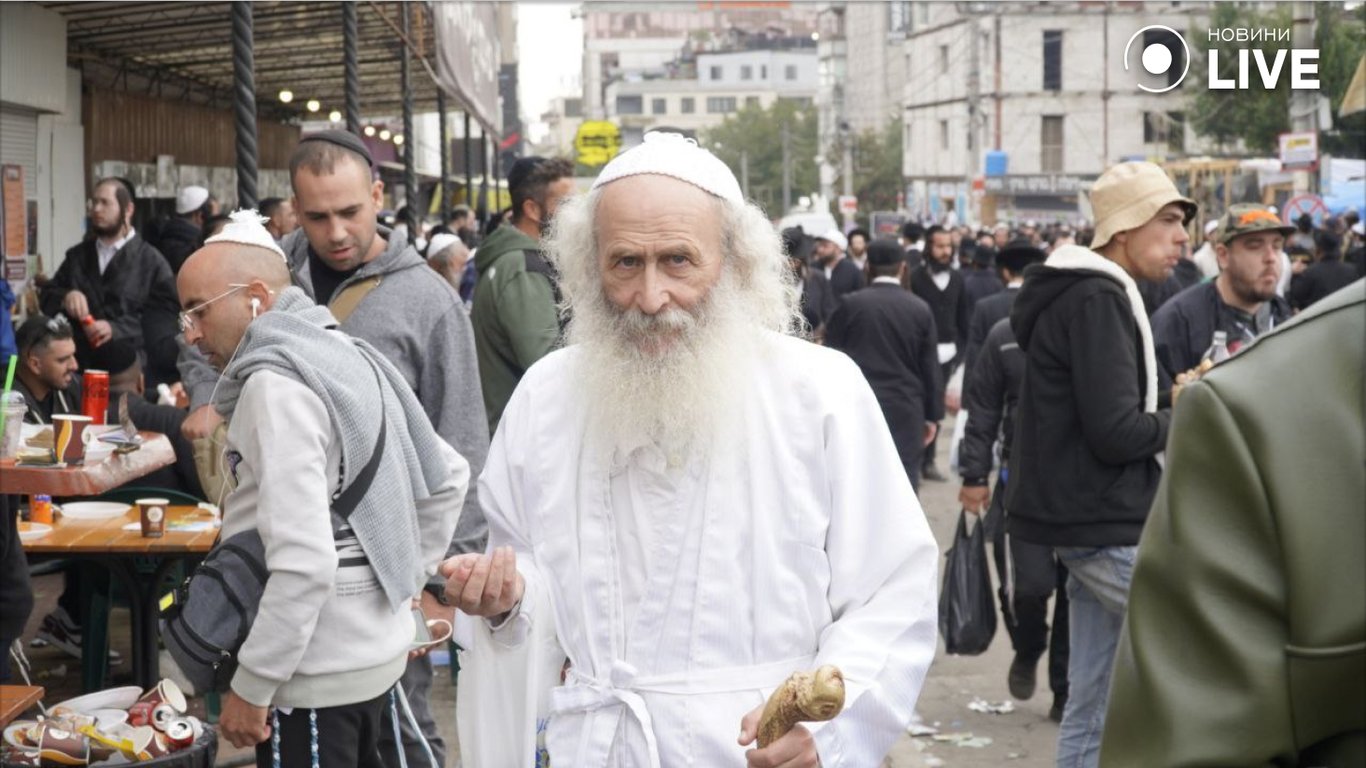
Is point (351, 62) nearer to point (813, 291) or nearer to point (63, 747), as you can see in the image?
point (63, 747)

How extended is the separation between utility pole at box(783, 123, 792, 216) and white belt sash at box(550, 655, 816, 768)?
94585 millimetres

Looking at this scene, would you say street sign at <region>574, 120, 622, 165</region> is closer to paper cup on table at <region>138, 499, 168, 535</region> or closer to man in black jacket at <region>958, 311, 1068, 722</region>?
man in black jacket at <region>958, 311, 1068, 722</region>

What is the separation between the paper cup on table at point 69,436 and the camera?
5508 millimetres

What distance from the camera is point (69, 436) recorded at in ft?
18.1

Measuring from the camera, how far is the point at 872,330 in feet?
33.8

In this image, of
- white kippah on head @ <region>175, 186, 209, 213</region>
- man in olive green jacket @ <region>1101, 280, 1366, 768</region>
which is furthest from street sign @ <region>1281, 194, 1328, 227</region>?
man in olive green jacket @ <region>1101, 280, 1366, 768</region>

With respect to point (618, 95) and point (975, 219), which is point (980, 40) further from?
point (618, 95)

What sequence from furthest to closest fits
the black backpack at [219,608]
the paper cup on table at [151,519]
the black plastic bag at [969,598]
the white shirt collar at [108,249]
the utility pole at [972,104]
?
the utility pole at [972,104] < the white shirt collar at [108,249] < the black plastic bag at [969,598] < the paper cup on table at [151,519] < the black backpack at [219,608]

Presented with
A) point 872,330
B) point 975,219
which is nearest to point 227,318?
point 872,330

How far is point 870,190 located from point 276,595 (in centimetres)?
9174

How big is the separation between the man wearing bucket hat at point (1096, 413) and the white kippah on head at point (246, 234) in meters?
2.53

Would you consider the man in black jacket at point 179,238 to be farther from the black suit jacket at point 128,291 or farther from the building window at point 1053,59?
the building window at point 1053,59

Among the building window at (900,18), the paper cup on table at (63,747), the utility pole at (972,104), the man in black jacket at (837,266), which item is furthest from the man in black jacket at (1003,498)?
the building window at (900,18)

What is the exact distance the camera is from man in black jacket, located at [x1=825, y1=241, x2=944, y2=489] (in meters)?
10.3
